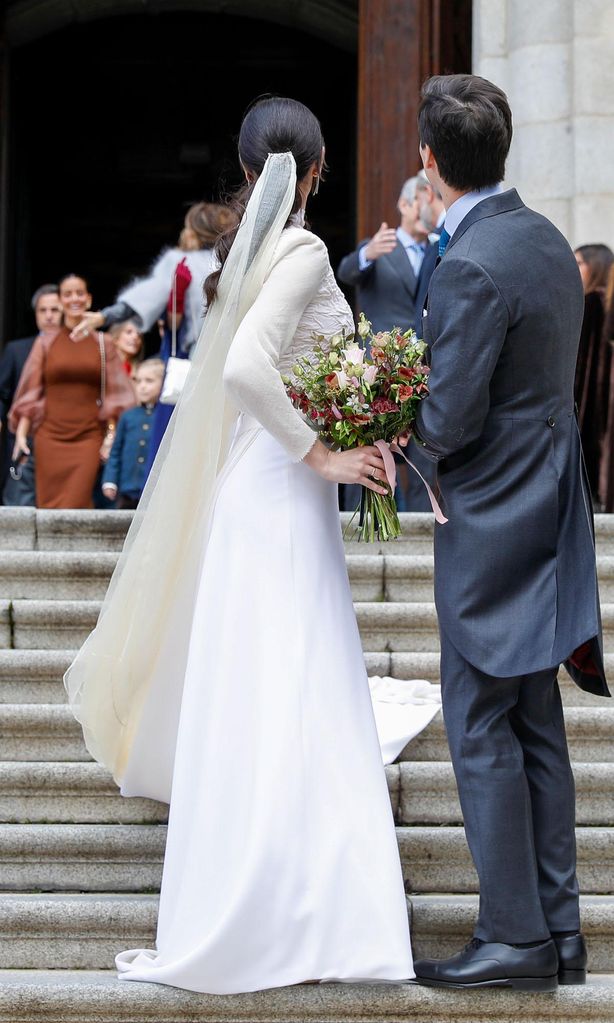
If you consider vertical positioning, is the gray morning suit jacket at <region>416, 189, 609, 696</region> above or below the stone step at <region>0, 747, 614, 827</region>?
above

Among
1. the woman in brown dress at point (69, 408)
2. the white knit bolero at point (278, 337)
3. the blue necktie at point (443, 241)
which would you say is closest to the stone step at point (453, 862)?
the white knit bolero at point (278, 337)

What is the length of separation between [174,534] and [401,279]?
11.2ft

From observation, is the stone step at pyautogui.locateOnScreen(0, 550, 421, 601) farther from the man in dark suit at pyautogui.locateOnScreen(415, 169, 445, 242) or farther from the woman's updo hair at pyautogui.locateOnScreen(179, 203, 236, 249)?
the man in dark suit at pyautogui.locateOnScreen(415, 169, 445, 242)

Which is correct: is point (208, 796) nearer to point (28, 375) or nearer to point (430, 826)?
point (430, 826)

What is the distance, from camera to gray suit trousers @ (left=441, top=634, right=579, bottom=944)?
288cm

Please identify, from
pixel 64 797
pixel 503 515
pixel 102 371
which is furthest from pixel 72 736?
pixel 102 371

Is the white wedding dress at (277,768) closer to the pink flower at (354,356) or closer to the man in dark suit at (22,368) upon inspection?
the pink flower at (354,356)

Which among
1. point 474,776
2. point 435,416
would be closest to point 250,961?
point 474,776

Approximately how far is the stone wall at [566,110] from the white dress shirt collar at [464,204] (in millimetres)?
4529

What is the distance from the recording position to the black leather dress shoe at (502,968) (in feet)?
9.56

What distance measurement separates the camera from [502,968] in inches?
115

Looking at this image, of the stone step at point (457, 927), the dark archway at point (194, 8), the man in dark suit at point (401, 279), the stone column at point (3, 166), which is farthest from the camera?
the dark archway at point (194, 8)

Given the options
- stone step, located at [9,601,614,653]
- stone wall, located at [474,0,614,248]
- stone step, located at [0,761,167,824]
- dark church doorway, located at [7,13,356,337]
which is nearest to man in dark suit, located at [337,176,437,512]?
stone wall, located at [474,0,614,248]

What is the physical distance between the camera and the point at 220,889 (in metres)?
2.92
